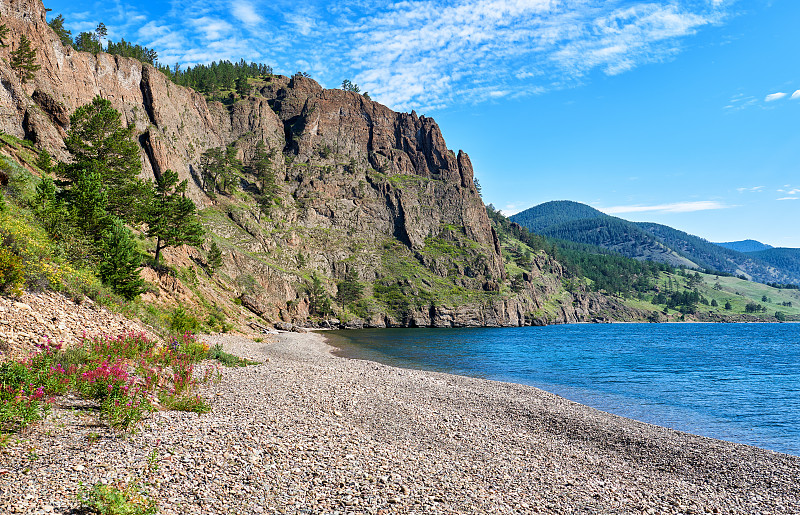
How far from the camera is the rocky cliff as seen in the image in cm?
7769

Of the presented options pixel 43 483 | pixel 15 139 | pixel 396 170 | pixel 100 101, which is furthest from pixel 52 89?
pixel 396 170

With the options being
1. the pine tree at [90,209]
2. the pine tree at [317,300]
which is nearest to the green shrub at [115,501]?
the pine tree at [90,209]

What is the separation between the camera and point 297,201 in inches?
5989

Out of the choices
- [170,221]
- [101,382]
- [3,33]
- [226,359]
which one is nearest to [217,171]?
[3,33]

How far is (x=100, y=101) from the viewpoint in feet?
169

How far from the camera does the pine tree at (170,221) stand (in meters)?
51.0

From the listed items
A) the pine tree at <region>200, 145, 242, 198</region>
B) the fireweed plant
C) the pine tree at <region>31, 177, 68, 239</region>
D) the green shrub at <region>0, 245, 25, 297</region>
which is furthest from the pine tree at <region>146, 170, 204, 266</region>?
the pine tree at <region>200, 145, 242, 198</region>

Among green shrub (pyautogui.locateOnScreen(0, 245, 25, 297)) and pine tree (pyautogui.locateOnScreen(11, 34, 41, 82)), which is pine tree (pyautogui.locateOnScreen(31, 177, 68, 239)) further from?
pine tree (pyautogui.locateOnScreen(11, 34, 41, 82))

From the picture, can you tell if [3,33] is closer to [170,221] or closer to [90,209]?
[170,221]

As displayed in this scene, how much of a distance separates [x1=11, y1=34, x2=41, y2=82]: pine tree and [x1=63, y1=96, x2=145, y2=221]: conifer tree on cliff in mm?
33935

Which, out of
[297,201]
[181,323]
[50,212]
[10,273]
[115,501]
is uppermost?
[297,201]

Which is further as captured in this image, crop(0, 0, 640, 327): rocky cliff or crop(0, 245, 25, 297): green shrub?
crop(0, 0, 640, 327): rocky cliff

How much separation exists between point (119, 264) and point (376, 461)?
97.2 ft

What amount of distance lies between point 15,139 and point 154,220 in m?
27.2
